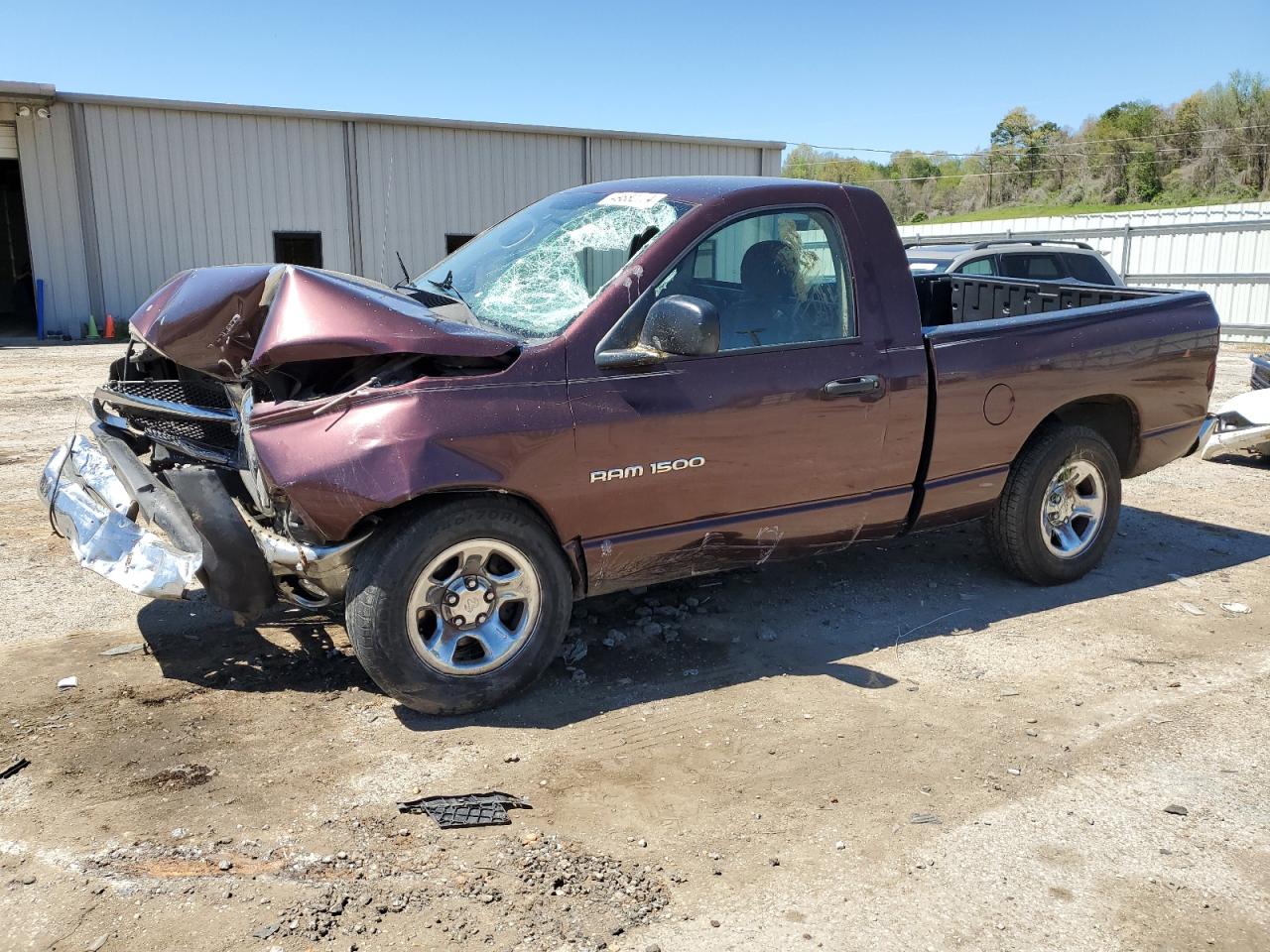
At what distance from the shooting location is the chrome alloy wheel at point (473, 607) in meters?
3.95

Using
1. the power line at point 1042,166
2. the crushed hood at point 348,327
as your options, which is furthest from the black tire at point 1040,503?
the power line at point 1042,166

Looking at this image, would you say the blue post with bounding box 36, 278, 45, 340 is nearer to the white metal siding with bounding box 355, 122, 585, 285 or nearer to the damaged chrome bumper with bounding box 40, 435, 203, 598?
the white metal siding with bounding box 355, 122, 585, 285

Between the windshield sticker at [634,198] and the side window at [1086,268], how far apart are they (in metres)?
7.62

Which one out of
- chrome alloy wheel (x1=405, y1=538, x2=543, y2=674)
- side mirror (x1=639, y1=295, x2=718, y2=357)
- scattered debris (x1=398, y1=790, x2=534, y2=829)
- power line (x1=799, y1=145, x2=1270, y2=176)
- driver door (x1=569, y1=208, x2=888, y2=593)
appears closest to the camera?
scattered debris (x1=398, y1=790, x2=534, y2=829)

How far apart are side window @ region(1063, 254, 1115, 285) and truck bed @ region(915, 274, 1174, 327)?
4.44m

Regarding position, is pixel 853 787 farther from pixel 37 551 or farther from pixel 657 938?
pixel 37 551

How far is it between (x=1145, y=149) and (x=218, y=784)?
49798mm

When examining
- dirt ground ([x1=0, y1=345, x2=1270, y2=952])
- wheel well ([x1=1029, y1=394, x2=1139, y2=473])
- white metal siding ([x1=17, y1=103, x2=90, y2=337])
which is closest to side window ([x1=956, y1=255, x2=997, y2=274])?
wheel well ([x1=1029, y1=394, x2=1139, y2=473])

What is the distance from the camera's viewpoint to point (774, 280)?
4691 mm

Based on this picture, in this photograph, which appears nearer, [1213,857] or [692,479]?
[1213,857]

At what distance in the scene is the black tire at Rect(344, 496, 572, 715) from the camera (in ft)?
12.6

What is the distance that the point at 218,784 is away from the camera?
359 cm

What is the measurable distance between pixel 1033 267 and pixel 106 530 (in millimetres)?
9305

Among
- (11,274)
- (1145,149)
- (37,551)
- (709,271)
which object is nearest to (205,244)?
(11,274)
